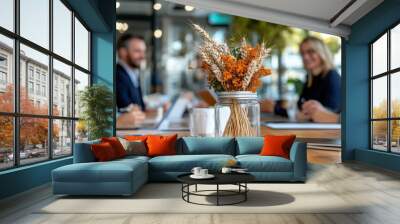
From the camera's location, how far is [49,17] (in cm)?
581

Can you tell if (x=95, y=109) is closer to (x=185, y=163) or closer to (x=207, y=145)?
(x=207, y=145)

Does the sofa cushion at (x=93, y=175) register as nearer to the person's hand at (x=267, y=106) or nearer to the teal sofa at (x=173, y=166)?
the teal sofa at (x=173, y=166)

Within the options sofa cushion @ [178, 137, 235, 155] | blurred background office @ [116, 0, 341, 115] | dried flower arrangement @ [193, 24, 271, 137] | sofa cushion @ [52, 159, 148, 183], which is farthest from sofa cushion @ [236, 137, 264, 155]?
blurred background office @ [116, 0, 341, 115]

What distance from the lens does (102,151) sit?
4906 millimetres

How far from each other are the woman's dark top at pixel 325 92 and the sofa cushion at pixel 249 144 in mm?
7668

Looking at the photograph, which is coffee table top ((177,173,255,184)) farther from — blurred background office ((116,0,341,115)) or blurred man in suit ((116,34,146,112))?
blurred background office ((116,0,341,115))

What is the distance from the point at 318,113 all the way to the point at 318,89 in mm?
775

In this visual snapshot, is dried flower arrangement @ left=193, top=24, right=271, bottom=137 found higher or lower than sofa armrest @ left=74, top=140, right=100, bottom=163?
higher

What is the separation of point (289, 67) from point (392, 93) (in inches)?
356

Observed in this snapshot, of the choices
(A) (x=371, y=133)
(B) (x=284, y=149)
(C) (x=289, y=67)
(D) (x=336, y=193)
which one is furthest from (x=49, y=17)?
(C) (x=289, y=67)

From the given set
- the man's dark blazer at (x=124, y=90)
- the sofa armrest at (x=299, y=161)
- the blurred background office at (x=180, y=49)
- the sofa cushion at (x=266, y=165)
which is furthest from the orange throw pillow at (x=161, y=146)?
the blurred background office at (x=180, y=49)

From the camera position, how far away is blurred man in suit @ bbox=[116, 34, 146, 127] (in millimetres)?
11641

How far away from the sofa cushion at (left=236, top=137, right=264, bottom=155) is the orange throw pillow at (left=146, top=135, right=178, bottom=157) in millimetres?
834

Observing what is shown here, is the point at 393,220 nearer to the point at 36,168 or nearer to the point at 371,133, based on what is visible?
the point at 36,168
